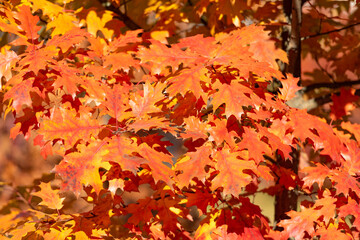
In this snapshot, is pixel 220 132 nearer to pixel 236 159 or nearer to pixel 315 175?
pixel 236 159

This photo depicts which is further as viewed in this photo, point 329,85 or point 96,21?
point 329,85

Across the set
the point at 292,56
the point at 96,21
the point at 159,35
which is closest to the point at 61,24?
the point at 96,21

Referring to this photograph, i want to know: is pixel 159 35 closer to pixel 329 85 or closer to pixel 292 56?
pixel 292 56

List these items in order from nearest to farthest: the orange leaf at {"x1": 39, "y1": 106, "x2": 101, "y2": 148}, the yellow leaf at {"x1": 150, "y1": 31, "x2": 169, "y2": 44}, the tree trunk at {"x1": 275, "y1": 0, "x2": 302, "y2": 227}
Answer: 1. the orange leaf at {"x1": 39, "y1": 106, "x2": 101, "y2": 148}
2. the tree trunk at {"x1": 275, "y1": 0, "x2": 302, "y2": 227}
3. the yellow leaf at {"x1": 150, "y1": 31, "x2": 169, "y2": 44}

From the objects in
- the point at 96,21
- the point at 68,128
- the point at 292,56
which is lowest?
the point at 292,56

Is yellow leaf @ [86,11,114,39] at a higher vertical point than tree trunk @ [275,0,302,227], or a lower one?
higher

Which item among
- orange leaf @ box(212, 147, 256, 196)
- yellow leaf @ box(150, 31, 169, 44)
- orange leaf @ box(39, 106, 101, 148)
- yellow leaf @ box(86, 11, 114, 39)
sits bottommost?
orange leaf @ box(212, 147, 256, 196)

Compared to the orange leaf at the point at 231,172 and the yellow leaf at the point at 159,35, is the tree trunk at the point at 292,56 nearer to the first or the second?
the yellow leaf at the point at 159,35

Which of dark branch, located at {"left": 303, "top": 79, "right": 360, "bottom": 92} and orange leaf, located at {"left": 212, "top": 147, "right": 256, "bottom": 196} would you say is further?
dark branch, located at {"left": 303, "top": 79, "right": 360, "bottom": 92}

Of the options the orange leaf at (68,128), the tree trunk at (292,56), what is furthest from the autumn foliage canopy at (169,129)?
the tree trunk at (292,56)

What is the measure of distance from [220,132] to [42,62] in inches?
34.3

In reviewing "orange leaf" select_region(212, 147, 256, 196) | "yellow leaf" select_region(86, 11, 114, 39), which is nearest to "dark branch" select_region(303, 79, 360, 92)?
"orange leaf" select_region(212, 147, 256, 196)

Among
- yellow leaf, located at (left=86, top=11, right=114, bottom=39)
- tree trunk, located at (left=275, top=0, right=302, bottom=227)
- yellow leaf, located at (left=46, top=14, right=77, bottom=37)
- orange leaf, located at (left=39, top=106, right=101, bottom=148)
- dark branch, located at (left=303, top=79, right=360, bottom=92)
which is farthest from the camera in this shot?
dark branch, located at (left=303, top=79, right=360, bottom=92)

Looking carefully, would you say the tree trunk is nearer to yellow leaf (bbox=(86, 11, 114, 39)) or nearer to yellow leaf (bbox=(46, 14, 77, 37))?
yellow leaf (bbox=(86, 11, 114, 39))
